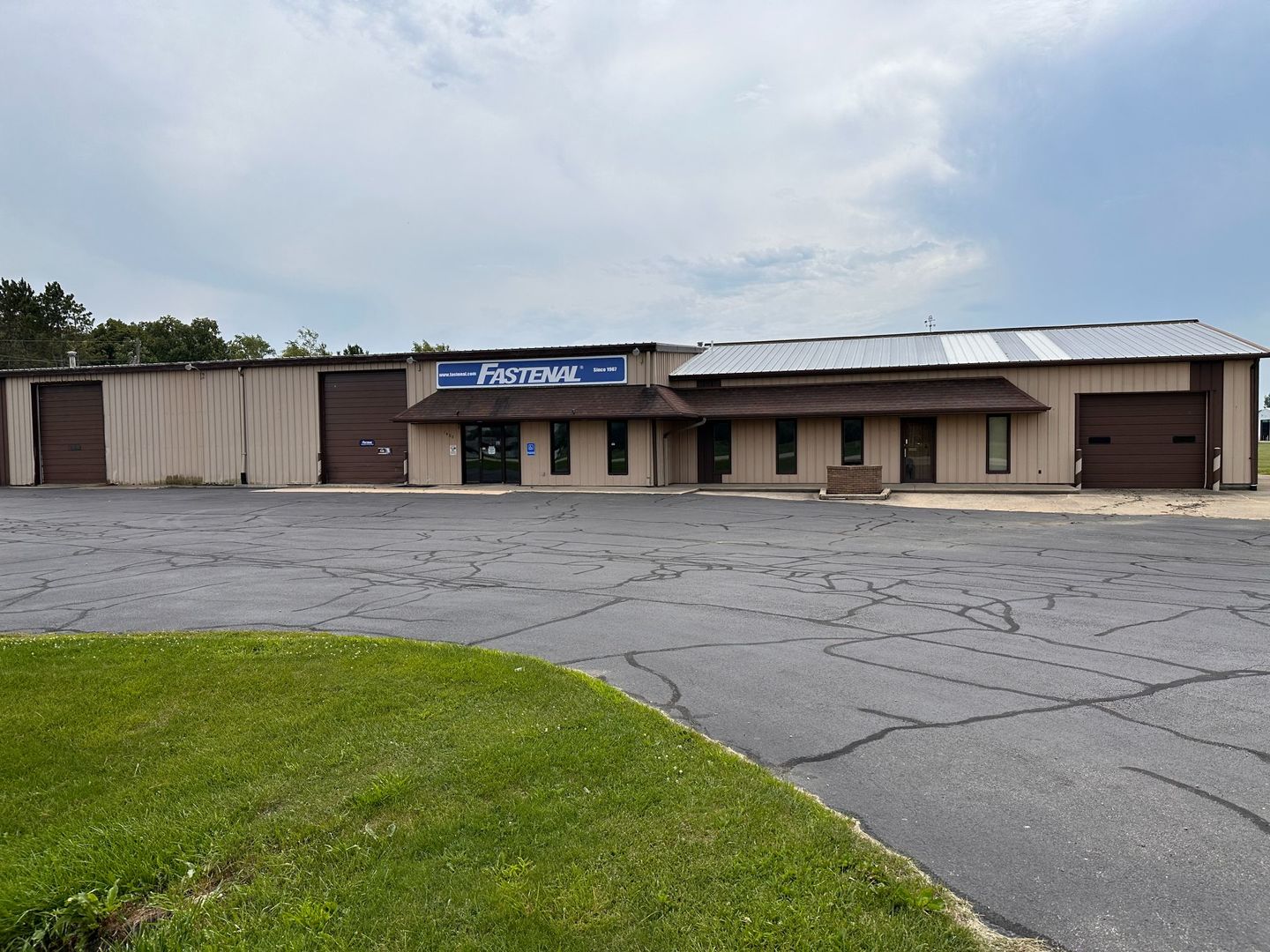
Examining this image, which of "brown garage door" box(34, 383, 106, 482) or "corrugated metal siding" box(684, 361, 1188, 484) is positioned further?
"brown garage door" box(34, 383, 106, 482)

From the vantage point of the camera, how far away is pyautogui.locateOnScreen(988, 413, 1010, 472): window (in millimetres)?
27406

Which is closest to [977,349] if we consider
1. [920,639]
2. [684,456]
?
[684,456]

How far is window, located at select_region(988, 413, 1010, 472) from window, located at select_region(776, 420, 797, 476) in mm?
6487

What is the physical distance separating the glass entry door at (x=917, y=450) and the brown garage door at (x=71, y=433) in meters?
32.4

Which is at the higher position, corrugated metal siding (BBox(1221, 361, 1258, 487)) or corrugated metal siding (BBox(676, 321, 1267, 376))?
corrugated metal siding (BBox(676, 321, 1267, 376))

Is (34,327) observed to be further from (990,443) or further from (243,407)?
(990,443)

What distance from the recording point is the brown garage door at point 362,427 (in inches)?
1264

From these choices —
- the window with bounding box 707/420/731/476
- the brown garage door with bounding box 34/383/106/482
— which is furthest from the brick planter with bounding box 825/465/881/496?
the brown garage door with bounding box 34/383/106/482

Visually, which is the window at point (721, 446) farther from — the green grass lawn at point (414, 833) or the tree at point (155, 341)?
the tree at point (155, 341)

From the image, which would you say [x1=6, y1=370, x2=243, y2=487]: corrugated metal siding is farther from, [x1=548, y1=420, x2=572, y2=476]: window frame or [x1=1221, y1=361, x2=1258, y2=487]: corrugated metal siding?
[x1=1221, y1=361, x2=1258, y2=487]: corrugated metal siding

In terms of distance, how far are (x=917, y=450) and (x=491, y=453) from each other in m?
15.6

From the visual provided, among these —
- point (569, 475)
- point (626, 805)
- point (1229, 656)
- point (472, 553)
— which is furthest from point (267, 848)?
point (569, 475)

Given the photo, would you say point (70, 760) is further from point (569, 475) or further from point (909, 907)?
point (569, 475)

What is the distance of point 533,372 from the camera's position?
31.0 m
